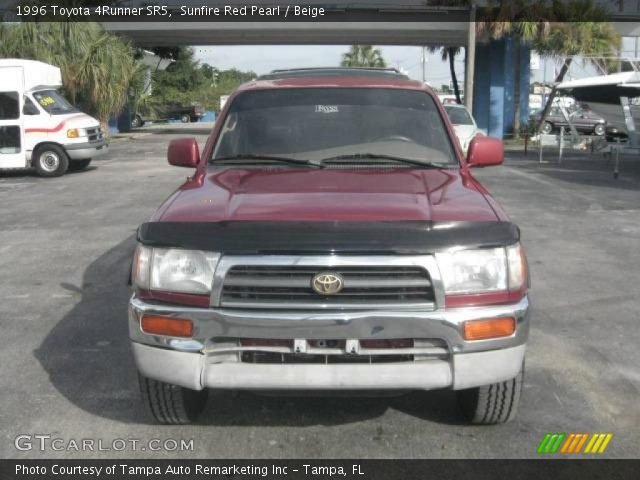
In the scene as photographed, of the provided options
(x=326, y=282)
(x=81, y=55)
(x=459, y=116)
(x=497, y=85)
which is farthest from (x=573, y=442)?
(x=497, y=85)

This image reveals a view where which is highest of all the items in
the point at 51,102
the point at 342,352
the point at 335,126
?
the point at 335,126

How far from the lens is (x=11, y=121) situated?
55.0ft

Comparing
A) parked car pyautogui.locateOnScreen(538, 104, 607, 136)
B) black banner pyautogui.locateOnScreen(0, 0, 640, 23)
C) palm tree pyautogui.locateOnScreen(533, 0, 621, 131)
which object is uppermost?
black banner pyautogui.locateOnScreen(0, 0, 640, 23)

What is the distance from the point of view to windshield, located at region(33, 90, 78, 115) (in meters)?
17.1

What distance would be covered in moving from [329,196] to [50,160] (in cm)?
1473

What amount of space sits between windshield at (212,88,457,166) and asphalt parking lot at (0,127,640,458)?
1.52 m

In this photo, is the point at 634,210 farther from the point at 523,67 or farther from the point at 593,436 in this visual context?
the point at 523,67

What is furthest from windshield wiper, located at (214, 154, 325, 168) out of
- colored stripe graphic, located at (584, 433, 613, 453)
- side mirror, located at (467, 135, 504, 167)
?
colored stripe graphic, located at (584, 433, 613, 453)

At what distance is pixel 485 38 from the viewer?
89.1ft

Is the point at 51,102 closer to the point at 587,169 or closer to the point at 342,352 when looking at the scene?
the point at 587,169

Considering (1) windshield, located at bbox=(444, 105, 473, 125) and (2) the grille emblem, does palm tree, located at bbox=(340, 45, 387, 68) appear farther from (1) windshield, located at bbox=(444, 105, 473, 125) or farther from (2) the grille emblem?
(2) the grille emblem

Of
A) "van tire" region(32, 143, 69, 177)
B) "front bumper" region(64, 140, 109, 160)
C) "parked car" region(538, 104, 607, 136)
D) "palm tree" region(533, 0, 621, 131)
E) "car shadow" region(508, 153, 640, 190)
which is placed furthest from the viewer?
"parked car" region(538, 104, 607, 136)

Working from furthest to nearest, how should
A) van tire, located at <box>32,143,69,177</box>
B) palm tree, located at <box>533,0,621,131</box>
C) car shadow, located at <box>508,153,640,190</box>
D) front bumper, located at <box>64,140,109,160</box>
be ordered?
palm tree, located at <box>533,0,621,131</box>
front bumper, located at <box>64,140,109,160</box>
van tire, located at <box>32,143,69,177</box>
car shadow, located at <box>508,153,640,190</box>

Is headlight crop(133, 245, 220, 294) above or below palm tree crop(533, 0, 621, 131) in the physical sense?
below
